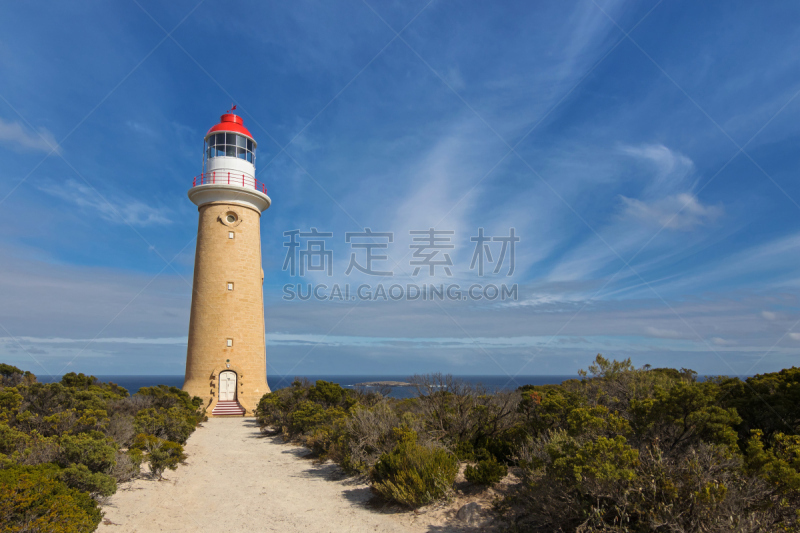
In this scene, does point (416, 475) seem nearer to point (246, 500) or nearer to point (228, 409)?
point (246, 500)

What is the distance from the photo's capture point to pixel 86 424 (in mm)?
8375

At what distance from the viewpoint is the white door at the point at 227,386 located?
19.9 meters

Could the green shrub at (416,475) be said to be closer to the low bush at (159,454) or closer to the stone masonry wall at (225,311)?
the low bush at (159,454)

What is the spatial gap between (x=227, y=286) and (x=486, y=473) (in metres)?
16.2

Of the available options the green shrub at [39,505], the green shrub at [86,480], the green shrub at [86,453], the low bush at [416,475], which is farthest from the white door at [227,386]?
the green shrub at [39,505]

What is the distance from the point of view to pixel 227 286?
20.3m

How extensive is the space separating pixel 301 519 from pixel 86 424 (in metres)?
4.74

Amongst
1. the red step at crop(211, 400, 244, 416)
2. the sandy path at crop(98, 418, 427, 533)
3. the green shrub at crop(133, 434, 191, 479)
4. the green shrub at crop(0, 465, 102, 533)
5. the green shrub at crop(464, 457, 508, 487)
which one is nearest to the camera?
the green shrub at crop(0, 465, 102, 533)

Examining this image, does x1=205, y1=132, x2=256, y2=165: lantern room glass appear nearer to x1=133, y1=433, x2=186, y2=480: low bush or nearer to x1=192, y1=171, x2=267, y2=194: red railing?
x1=192, y1=171, x2=267, y2=194: red railing

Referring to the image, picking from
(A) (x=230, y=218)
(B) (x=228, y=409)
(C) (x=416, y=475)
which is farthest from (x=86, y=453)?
(A) (x=230, y=218)

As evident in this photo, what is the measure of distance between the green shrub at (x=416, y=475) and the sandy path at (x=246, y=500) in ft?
1.22

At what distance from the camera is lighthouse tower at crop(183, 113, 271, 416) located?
19.9 m

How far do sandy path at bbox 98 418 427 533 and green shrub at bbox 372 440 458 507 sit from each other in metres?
0.37

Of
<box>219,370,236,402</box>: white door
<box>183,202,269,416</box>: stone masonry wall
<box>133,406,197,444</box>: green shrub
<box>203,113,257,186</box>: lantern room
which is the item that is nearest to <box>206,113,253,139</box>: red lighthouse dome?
<box>203,113,257,186</box>: lantern room
